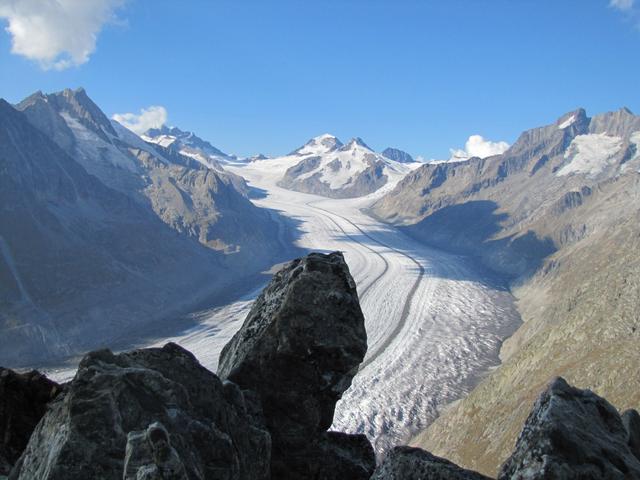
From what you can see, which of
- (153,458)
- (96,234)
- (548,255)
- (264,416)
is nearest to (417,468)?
(153,458)

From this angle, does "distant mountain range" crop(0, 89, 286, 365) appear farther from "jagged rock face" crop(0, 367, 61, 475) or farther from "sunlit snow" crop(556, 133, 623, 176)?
"sunlit snow" crop(556, 133, 623, 176)

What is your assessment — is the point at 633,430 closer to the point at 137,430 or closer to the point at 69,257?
the point at 137,430

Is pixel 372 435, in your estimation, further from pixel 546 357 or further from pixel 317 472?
pixel 317 472

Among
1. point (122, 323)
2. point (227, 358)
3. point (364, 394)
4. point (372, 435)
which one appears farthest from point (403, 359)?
point (227, 358)

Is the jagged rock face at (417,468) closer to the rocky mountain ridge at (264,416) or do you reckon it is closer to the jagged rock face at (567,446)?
the rocky mountain ridge at (264,416)

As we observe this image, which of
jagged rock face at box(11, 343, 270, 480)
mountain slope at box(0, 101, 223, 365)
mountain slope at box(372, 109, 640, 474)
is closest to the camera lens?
jagged rock face at box(11, 343, 270, 480)

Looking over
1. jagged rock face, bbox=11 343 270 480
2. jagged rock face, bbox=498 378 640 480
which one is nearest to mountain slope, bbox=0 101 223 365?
jagged rock face, bbox=11 343 270 480
